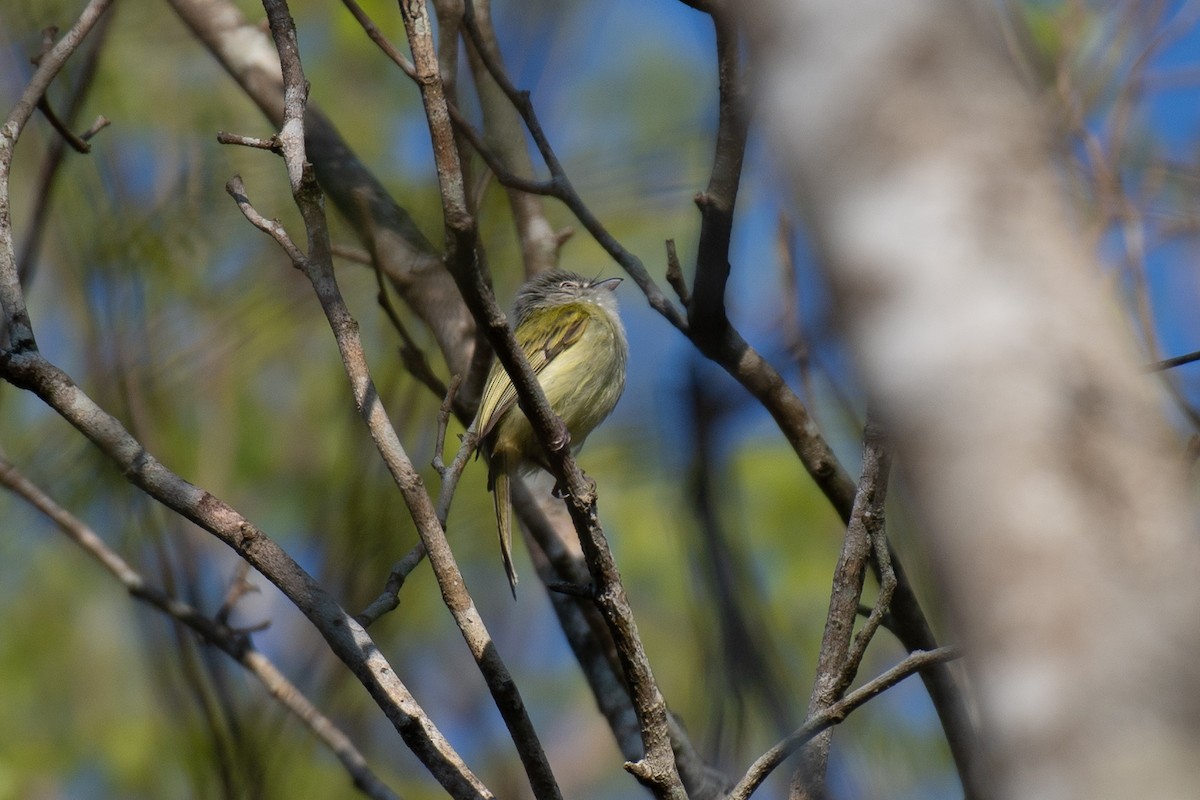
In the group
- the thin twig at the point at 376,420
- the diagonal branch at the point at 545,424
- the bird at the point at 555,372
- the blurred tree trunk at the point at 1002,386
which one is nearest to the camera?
the blurred tree trunk at the point at 1002,386

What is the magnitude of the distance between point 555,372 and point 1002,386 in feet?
14.6

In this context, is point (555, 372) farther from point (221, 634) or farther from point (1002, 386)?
point (1002, 386)

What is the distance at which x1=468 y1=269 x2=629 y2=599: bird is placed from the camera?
195 inches

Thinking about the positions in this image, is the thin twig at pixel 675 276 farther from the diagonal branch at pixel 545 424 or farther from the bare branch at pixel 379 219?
the bare branch at pixel 379 219

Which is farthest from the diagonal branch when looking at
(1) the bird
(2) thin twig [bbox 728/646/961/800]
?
(1) the bird

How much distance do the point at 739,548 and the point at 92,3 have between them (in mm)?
2552

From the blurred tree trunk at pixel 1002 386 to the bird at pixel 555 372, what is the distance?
316 centimetres

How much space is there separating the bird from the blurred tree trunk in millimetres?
3155

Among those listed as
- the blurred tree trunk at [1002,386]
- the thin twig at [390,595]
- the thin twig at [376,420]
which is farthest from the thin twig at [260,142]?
the blurred tree trunk at [1002,386]

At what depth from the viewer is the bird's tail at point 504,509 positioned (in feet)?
14.9

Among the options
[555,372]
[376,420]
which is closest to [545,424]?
[376,420]

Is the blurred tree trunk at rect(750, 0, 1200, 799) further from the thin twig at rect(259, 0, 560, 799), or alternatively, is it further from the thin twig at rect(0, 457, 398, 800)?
the thin twig at rect(0, 457, 398, 800)

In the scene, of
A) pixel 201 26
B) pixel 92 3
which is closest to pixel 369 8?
pixel 201 26

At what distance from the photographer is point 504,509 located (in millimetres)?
4824
